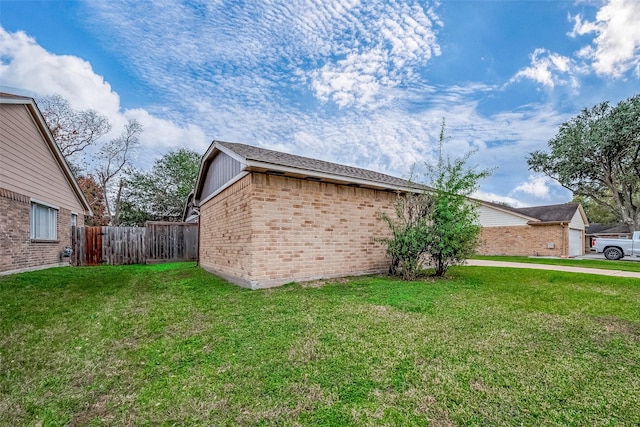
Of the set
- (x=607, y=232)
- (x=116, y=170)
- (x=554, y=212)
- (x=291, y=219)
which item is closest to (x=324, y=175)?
(x=291, y=219)

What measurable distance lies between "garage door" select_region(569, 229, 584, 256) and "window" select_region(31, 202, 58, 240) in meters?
26.5

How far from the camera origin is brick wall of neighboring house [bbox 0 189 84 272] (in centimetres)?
769

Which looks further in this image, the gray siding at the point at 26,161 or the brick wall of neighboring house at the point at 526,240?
the brick wall of neighboring house at the point at 526,240

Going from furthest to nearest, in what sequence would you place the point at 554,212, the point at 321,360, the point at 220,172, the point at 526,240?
the point at 554,212, the point at 526,240, the point at 220,172, the point at 321,360

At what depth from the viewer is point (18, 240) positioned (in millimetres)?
8359

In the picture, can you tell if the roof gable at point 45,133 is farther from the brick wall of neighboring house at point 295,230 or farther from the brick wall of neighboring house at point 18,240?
the brick wall of neighboring house at point 295,230

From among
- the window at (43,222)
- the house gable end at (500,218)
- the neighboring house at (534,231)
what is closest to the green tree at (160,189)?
the window at (43,222)

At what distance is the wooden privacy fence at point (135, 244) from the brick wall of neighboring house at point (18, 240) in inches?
89.7

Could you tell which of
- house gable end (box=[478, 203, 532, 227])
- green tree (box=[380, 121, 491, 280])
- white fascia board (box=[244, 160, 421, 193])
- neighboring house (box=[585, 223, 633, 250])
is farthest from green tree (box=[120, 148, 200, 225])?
neighboring house (box=[585, 223, 633, 250])

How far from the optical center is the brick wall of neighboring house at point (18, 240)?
25.2 feet

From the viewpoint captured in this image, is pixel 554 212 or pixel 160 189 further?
pixel 160 189

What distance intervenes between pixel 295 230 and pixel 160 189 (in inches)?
996

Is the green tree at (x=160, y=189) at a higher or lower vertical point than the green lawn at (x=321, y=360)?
higher

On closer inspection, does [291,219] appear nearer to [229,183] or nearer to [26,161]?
[229,183]
